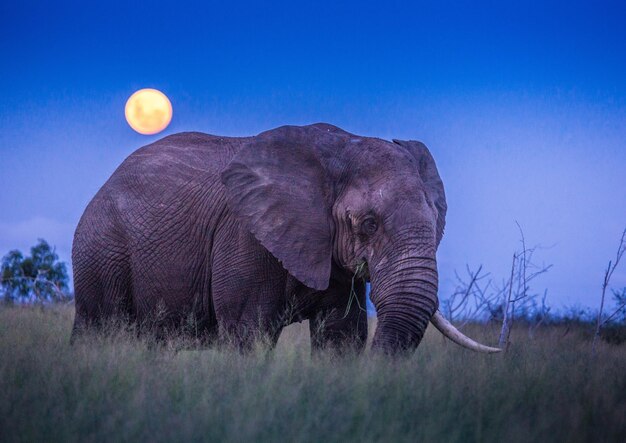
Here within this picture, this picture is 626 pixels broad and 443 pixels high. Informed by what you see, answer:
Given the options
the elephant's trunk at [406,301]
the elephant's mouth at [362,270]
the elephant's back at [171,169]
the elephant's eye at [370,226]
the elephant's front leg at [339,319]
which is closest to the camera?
the elephant's trunk at [406,301]

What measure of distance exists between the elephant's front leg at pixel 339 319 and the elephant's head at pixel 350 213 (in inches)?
20.9

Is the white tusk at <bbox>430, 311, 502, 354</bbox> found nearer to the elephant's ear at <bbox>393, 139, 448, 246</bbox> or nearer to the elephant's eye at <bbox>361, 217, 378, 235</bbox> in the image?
the elephant's ear at <bbox>393, 139, 448, 246</bbox>

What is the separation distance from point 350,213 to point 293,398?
7.64 feet

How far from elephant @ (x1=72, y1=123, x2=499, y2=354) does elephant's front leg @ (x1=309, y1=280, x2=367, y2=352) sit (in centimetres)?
1

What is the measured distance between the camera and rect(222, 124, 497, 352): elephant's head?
801cm

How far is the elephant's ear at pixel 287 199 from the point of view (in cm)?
859

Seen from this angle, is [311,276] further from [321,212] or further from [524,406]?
[524,406]

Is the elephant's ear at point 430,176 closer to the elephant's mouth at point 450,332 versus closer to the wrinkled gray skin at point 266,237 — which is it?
the wrinkled gray skin at point 266,237

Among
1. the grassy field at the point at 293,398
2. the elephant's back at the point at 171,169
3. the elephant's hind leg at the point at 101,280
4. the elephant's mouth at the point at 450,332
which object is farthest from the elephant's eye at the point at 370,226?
the elephant's hind leg at the point at 101,280

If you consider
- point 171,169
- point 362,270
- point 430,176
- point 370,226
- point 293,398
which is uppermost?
point 430,176

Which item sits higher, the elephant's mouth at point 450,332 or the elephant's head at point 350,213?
the elephant's head at point 350,213

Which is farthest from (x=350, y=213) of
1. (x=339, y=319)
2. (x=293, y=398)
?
(x=293, y=398)

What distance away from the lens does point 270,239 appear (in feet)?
28.5

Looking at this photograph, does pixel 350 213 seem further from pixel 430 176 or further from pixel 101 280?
pixel 101 280
